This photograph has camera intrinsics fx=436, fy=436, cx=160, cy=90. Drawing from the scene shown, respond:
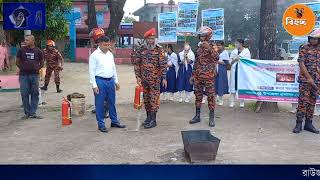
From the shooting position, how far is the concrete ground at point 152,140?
610 cm

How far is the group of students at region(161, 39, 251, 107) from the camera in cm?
1023

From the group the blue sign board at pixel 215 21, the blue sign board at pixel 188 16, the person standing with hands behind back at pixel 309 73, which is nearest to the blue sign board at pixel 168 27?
the blue sign board at pixel 188 16

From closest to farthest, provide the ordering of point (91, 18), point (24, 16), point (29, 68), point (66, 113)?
point (66, 113)
point (29, 68)
point (24, 16)
point (91, 18)

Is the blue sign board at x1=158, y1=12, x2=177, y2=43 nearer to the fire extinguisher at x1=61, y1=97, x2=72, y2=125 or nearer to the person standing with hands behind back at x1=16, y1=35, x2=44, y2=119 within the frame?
the person standing with hands behind back at x1=16, y1=35, x2=44, y2=119

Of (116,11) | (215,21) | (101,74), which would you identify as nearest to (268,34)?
(215,21)

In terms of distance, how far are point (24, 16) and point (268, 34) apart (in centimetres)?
546

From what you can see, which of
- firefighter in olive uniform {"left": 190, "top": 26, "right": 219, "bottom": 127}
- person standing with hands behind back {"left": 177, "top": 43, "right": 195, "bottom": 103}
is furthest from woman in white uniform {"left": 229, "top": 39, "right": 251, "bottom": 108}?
firefighter in olive uniform {"left": 190, "top": 26, "right": 219, "bottom": 127}

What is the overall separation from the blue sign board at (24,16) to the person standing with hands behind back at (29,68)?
0.88 m

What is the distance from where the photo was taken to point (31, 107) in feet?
30.2

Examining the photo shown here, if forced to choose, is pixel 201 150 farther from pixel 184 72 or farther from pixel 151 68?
pixel 184 72

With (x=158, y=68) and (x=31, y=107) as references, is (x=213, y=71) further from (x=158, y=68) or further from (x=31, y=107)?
(x=31, y=107)

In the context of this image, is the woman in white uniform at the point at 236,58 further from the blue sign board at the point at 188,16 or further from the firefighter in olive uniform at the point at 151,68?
the firefighter in olive uniform at the point at 151,68

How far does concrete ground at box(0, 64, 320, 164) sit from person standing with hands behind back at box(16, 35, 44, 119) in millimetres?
589

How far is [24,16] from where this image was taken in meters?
9.72
